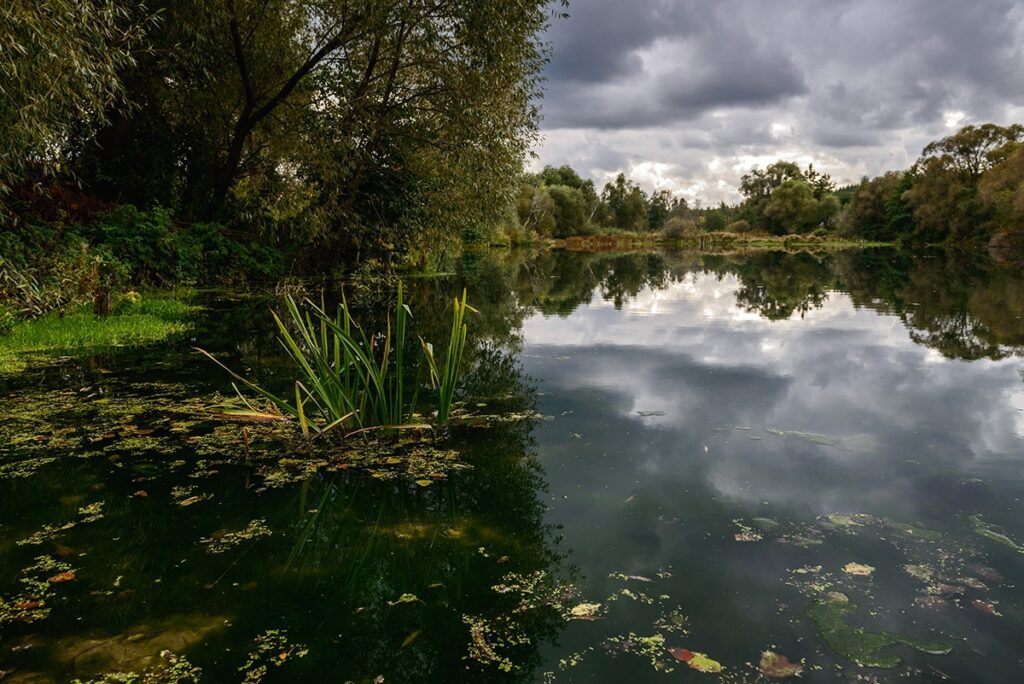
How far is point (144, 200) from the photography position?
17062mm

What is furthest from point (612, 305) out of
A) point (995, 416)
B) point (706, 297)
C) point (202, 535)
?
point (202, 535)

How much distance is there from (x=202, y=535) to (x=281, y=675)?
4.73 ft

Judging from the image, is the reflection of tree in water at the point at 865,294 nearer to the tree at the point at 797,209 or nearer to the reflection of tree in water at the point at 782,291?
the reflection of tree in water at the point at 782,291

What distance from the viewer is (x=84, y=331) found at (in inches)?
367

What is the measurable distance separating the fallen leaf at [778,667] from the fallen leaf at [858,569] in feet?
3.12

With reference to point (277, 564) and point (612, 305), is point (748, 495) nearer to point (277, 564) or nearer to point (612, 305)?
point (277, 564)

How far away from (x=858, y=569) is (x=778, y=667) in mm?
1094

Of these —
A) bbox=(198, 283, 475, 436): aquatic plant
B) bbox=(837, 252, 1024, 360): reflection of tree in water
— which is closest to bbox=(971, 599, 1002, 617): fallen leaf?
bbox=(198, 283, 475, 436): aquatic plant

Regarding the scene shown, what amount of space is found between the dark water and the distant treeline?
13384mm

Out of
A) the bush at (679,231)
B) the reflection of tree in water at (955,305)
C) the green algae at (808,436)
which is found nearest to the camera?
the green algae at (808,436)

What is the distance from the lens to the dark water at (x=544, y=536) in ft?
8.68

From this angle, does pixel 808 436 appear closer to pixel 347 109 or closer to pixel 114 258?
pixel 114 258

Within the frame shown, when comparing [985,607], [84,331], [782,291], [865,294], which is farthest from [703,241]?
[985,607]

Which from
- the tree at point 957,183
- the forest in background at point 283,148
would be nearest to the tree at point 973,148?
the tree at point 957,183
